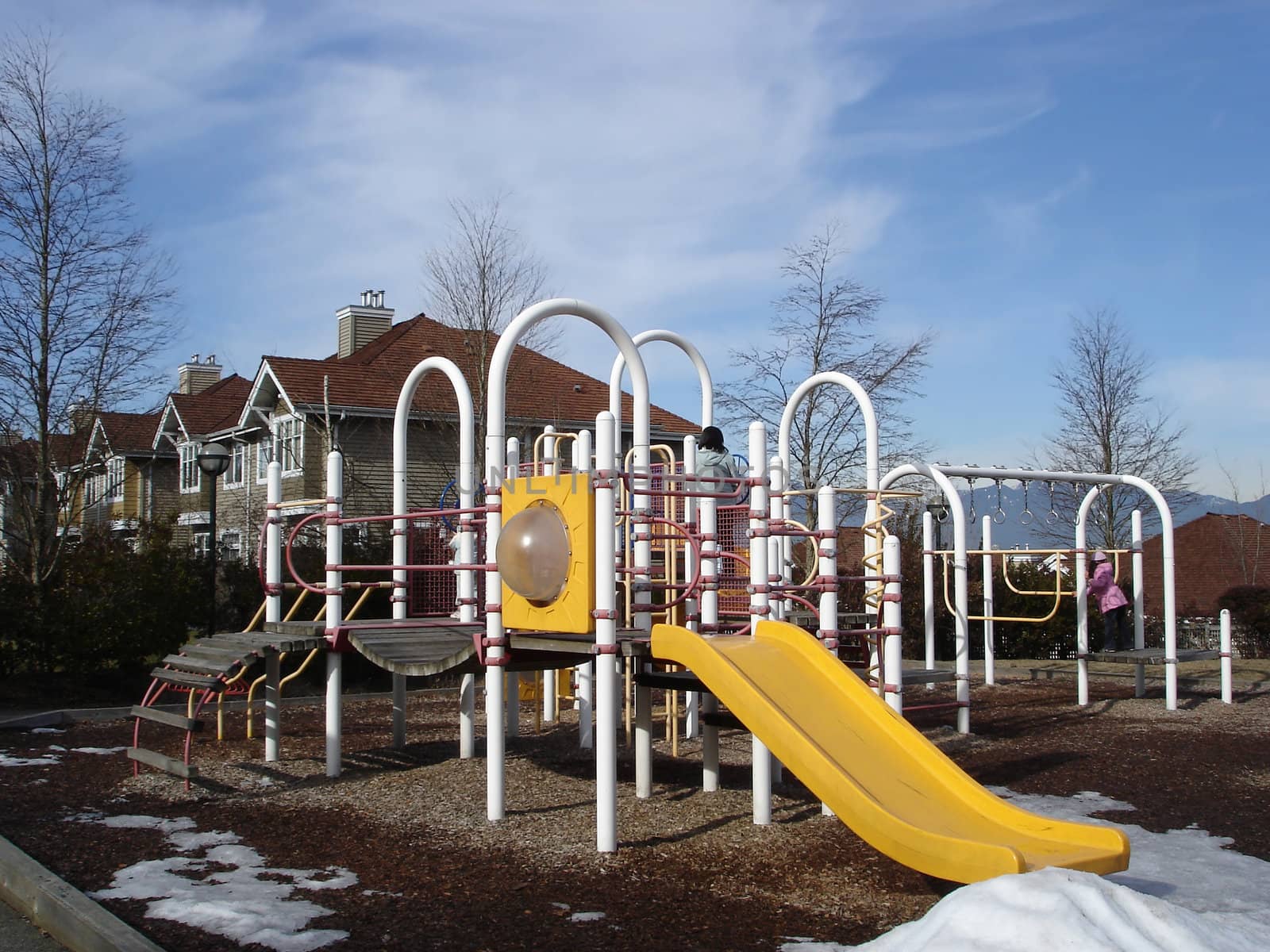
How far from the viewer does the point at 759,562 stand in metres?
7.59

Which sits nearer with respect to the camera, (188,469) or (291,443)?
(291,443)

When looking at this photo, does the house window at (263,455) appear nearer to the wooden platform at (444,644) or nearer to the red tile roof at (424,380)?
the red tile roof at (424,380)

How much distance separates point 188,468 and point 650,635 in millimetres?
33088

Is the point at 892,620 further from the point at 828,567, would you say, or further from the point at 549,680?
the point at 549,680

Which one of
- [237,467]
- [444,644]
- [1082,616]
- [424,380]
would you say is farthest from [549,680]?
[237,467]

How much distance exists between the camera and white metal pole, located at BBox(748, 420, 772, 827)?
7422 mm

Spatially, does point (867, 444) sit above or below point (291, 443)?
below

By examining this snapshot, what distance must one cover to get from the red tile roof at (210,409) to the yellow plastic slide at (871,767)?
3176 centimetres

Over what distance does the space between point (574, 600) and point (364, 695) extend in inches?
344

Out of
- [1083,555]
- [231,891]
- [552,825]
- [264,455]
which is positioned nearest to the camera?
[231,891]

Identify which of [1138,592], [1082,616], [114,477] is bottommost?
[1082,616]

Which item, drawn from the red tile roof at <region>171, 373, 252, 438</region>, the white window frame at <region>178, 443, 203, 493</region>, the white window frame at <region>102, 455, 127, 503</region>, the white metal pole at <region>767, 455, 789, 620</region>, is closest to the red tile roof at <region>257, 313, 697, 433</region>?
the white window frame at <region>102, 455, 127, 503</region>

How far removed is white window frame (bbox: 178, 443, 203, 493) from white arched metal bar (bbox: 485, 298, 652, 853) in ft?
101

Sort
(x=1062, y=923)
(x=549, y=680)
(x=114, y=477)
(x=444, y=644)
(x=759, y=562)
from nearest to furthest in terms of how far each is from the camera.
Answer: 1. (x=1062, y=923)
2. (x=759, y=562)
3. (x=444, y=644)
4. (x=549, y=680)
5. (x=114, y=477)
